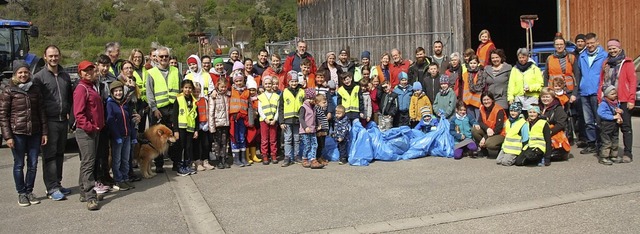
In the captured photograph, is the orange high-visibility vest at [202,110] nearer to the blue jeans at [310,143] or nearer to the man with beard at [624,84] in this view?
the blue jeans at [310,143]

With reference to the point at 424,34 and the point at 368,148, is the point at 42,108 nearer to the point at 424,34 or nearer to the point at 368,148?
the point at 368,148

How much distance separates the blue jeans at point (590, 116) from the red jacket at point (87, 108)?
7.52 meters

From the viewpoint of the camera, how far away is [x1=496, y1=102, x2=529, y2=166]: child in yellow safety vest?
8703 mm

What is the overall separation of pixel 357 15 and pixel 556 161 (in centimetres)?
1251

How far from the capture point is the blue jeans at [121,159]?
7.93m

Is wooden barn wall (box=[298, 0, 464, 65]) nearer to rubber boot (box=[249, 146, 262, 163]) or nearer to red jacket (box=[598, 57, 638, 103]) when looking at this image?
red jacket (box=[598, 57, 638, 103])

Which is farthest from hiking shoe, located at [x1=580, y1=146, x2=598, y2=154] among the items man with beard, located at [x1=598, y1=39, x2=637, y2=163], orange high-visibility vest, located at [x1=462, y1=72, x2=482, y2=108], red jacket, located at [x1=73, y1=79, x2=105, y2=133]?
red jacket, located at [x1=73, y1=79, x2=105, y2=133]

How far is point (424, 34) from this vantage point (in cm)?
1658

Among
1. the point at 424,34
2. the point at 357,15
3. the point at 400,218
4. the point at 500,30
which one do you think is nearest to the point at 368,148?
the point at 400,218

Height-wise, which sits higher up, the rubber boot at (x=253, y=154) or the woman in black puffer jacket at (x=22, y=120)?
the woman in black puffer jacket at (x=22, y=120)

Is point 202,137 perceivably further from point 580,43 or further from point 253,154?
point 580,43

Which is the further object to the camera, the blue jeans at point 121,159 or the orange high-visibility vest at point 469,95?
the orange high-visibility vest at point 469,95

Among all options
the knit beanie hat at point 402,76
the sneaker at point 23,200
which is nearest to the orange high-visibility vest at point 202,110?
the sneaker at point 23,200

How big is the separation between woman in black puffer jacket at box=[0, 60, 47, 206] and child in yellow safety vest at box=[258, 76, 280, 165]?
3397 millimetres
